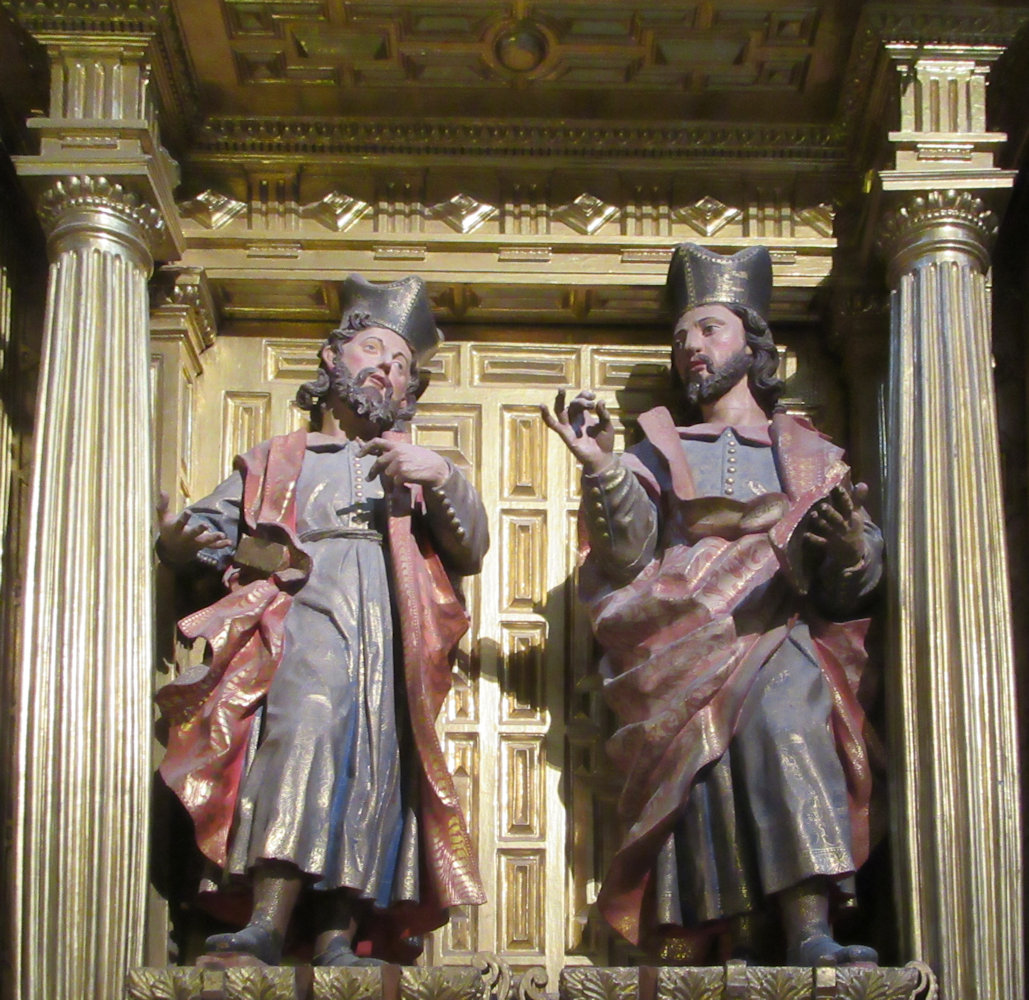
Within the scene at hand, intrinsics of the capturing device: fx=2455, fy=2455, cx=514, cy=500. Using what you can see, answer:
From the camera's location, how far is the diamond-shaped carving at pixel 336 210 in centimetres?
1110

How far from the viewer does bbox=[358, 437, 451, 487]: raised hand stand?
9.69m

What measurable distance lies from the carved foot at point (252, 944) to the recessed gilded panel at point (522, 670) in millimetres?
Result: 1857

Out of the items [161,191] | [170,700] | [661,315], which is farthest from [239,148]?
[170,700]

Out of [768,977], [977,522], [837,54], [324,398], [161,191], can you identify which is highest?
[837,54]

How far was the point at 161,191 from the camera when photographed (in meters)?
10.4

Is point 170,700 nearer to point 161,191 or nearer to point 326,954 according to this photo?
point 326,954

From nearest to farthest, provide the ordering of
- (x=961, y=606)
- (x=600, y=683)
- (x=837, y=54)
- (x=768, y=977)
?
(x=768, y=977), (x=961, y=606), (x=600, y=683), (x=837, y=54)

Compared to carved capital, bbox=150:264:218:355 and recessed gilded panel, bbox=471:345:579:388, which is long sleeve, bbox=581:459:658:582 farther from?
carved capital, bbox=150:264:218:355

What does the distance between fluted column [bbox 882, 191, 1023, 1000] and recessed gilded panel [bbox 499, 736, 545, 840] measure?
1609mm

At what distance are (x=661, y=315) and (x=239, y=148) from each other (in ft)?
6.74

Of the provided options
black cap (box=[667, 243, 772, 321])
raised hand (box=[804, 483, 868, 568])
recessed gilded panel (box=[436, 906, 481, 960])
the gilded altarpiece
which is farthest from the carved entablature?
recessed gilded panel (box=[436, 906, 481, 960])

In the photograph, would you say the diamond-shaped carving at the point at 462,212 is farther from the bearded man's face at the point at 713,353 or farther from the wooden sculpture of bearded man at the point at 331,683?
the bearded man's face at the point at 713,353

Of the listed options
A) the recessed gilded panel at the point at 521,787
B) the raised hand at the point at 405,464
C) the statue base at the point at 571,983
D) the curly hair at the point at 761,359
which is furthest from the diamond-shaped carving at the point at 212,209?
the statue base at the point at 571,983

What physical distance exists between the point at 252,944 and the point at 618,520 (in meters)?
2.24
